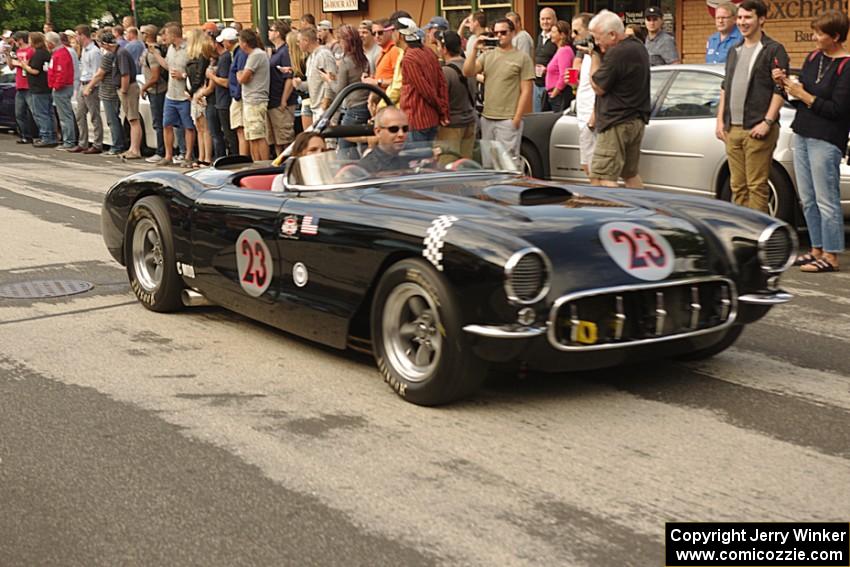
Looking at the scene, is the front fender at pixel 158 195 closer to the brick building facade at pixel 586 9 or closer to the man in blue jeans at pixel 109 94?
the brick building facade at pixel 586 9

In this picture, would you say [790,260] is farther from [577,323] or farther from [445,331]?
[445,331]

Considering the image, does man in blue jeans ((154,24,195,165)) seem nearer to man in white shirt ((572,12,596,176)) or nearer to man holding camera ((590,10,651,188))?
man in white shirt ((572,12,596,176))

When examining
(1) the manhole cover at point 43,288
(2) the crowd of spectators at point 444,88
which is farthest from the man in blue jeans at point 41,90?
(1) the manhole cover at point 43,288

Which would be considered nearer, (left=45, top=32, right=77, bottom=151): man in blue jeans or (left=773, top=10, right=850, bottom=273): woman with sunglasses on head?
(left=773, top=10, right=850, bottom=273): woman with sunglasses on head

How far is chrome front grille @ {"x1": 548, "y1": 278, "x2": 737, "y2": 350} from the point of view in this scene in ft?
17.0

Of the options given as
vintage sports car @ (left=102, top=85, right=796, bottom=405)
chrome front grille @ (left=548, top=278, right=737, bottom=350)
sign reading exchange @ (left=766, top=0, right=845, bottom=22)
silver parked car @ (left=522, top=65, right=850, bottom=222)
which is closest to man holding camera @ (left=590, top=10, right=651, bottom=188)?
silver parked car @ (left=522, top=65, right=850, bottom=222)

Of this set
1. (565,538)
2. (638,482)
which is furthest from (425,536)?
(638,482)

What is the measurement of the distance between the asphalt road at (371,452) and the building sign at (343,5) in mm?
20389

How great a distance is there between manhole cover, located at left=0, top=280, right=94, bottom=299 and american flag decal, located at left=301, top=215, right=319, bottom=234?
107 inches

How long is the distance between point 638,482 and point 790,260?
1855 mm

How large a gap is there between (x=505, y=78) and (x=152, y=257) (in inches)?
198

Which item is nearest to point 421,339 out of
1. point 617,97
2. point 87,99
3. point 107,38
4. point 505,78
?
point 617,97

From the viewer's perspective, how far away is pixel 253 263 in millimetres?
6512

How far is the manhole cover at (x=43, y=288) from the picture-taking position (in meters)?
8.23
